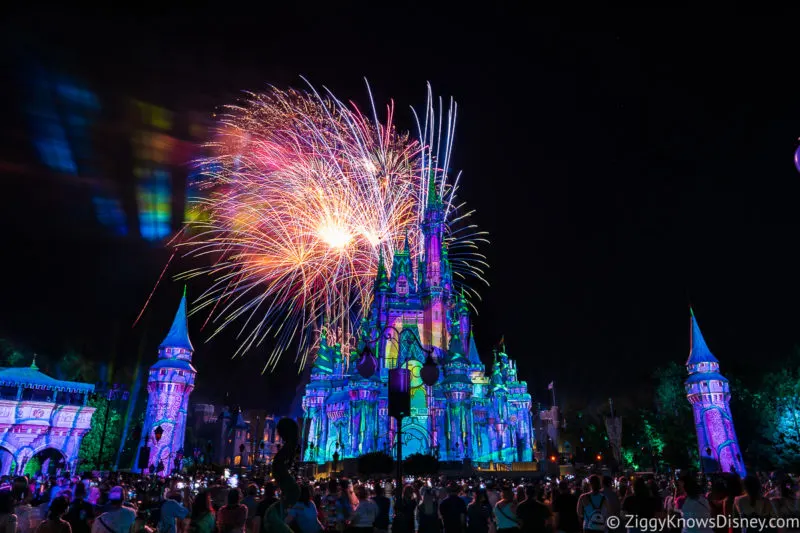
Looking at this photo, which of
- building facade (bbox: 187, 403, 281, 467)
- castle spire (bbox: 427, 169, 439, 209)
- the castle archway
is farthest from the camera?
building facade (bbox: 187, 403, 281, 467)

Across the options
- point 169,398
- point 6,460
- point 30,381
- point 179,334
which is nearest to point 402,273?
point 179,334

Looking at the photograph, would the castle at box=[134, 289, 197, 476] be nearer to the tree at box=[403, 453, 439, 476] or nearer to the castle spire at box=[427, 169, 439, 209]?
the tree at box=[403, 453, 439, 476]

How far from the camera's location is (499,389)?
232ft

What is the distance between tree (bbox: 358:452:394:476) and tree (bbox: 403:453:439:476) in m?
2.12

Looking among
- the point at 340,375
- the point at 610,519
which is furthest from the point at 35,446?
the point at 610,519

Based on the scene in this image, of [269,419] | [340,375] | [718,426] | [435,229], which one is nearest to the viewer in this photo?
[718,426]

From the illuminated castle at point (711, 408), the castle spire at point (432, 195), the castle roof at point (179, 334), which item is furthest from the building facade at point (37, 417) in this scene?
the illuminated castle at point (711, 408)

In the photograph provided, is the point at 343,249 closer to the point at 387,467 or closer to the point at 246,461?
the point at 387,467

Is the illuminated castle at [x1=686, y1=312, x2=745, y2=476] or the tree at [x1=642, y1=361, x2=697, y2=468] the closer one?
the illuminated castle at [x1=686, y1=312, x2=745, y2=476]

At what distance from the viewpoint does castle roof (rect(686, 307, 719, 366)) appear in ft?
205

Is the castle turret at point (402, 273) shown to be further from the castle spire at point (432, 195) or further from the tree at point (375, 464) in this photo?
the tree at point (375, 464)

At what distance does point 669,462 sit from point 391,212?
48666 mm

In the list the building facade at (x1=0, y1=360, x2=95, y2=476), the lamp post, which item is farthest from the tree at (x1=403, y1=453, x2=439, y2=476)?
the building facade at (x1=0, y1=360, x2=95, y2=476)

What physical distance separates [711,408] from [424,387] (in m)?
33.0
